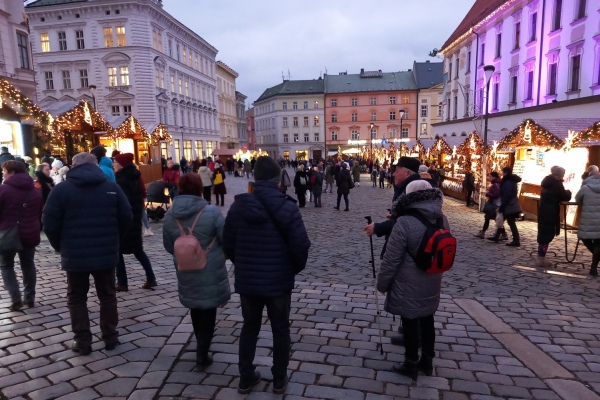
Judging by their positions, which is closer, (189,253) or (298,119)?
(189,253)

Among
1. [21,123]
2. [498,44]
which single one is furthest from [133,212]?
[498,44]

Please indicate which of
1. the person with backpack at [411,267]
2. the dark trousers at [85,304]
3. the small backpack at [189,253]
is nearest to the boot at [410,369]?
the person with backpack at [411,267]

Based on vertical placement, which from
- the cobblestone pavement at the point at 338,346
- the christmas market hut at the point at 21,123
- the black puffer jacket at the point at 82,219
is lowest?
the cobblestone pavement at the point at 338,346

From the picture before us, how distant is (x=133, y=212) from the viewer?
597 cm

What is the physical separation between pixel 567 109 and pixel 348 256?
14653 millimetres

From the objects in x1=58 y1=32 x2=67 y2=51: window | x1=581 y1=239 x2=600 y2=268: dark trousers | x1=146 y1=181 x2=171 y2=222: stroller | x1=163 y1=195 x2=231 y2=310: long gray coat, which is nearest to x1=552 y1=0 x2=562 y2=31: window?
x1=581 y1=239 x2=600 y2=268: dark trousers

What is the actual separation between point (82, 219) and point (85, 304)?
0.92 meters

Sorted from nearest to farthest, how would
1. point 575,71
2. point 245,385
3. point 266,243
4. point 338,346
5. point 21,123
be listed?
point 266,243
point 245,385
point 338,346
point 21,123
point 575,71

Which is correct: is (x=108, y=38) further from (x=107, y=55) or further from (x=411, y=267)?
(x=411, y=267)

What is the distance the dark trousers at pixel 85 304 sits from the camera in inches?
156

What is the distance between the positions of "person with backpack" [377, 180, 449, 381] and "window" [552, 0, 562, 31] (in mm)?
20500

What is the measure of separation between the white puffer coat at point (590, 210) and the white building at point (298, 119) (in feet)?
208

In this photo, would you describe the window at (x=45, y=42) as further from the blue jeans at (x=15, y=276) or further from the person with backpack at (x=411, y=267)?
the person with backpack at (x=411, y=267)

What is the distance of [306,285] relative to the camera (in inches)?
248
